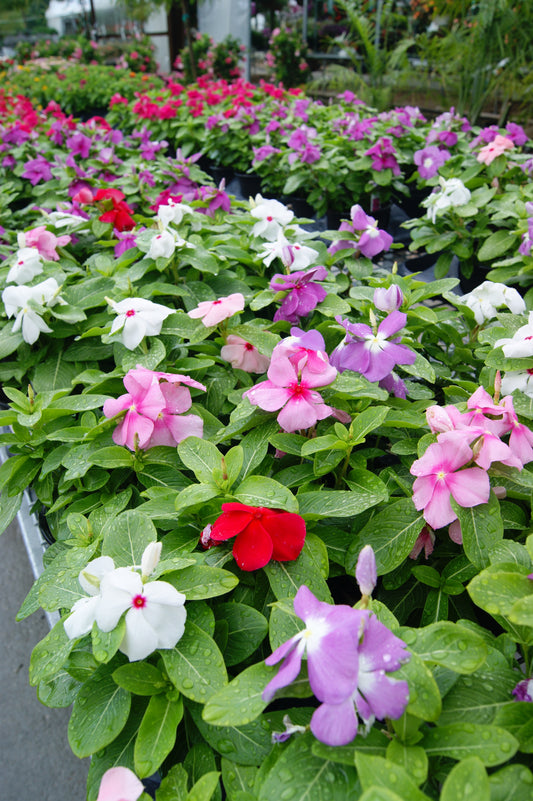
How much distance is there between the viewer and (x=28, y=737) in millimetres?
1680

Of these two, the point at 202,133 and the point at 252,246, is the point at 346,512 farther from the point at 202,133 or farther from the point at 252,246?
the point at 202,133

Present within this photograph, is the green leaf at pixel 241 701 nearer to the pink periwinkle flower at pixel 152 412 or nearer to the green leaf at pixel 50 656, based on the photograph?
the green leaf at pixel 50 656

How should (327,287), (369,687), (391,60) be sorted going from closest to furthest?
(369,687)
(327,287)
(391,60)

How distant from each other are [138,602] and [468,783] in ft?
1.19

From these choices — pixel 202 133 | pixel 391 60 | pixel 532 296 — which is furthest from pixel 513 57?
pixel 532 296

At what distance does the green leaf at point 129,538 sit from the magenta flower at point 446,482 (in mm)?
366

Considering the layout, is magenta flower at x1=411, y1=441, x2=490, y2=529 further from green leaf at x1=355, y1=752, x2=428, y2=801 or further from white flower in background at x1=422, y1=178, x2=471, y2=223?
white flower in background at x1=422, y1=178, x2=471, y2=223

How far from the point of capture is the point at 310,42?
12273 mm

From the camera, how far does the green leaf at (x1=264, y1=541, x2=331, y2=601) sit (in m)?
0.73

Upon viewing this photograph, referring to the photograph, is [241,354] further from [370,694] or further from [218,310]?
[370,694]

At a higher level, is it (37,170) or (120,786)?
(37,170)

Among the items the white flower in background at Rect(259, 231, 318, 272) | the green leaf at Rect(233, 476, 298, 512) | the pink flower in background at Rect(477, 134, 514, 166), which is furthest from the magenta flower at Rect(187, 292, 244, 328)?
the pink flower in background at Rect(477, 134, 514, 166)

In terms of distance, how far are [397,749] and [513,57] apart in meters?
6.67

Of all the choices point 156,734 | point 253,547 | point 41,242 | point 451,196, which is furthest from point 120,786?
point 451,196
